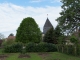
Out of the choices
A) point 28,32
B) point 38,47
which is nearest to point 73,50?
point 38,47

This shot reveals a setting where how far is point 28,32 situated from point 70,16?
91.9 ft

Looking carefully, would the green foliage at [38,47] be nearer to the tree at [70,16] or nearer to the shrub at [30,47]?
the shrub at [30,47]

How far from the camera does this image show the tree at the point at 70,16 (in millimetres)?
28020

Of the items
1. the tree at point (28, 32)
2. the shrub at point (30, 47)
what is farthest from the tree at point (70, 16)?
the tree at point (28, 32)

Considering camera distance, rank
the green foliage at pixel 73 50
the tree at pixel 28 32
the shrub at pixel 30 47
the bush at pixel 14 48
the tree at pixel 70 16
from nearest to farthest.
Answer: the green foliage at pixel 73 50 → the tree at pixel 70 16 → the bush at pixel 14 48 → the shrub at pixel 30 47 → the tree at pixel 28 32

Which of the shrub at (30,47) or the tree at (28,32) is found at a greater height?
the tree at (28,32)

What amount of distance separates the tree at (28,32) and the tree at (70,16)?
25.0 m

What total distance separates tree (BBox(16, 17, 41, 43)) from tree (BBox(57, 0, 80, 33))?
2504 cm

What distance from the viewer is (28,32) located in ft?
180

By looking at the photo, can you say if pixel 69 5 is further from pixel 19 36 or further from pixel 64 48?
pixel 19 36

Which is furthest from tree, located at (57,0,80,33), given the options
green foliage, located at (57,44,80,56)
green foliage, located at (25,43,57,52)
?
green foliage, located at (25,43,57,52)

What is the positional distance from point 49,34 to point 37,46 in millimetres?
18770

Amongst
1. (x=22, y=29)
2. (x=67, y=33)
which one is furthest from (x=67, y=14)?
(x=22, y=29)

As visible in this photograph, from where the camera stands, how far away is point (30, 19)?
55.8 metres
